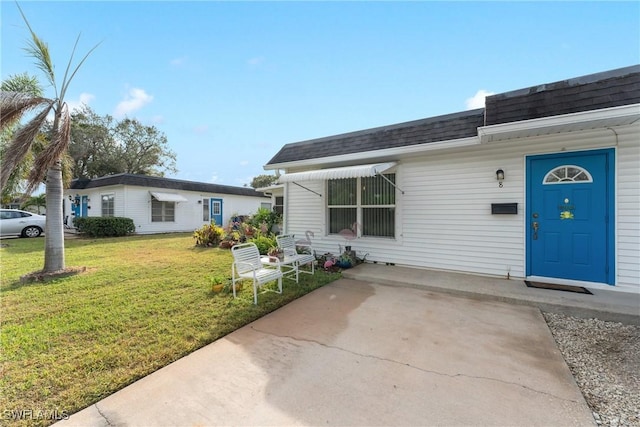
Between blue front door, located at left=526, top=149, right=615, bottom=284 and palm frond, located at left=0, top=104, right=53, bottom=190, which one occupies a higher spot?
palm frond, located at left=0, top=104, right=53, bottom=190

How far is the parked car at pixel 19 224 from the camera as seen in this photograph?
1219 centimetres

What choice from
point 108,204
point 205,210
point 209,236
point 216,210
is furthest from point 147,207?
point 209,236

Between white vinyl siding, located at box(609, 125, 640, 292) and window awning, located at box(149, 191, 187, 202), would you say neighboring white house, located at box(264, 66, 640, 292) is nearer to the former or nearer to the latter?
white vinyl siding, located at box(609, 125, 640, 292)

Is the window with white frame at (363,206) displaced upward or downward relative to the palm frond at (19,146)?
downward

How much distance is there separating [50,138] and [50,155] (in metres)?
0.66

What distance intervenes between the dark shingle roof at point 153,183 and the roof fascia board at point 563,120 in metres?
16.1

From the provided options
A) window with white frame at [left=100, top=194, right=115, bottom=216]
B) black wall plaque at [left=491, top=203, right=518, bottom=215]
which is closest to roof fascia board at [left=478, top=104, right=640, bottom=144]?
black wall plaque at [left=491, top=203, right=518, bottom=215]

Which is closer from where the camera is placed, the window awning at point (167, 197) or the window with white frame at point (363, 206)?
the window with white frame at point (363, 206)

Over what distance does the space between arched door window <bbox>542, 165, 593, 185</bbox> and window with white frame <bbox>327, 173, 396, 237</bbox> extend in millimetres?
2904

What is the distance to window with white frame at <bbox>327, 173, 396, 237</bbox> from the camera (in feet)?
21.9

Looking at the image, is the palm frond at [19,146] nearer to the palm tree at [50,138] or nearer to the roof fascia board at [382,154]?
the palm tree at [50,138]

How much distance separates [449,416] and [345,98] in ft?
32.2

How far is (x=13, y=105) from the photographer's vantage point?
516 cm

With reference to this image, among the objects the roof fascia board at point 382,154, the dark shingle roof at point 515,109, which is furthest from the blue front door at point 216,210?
the dark shingle roof at point 515,109
